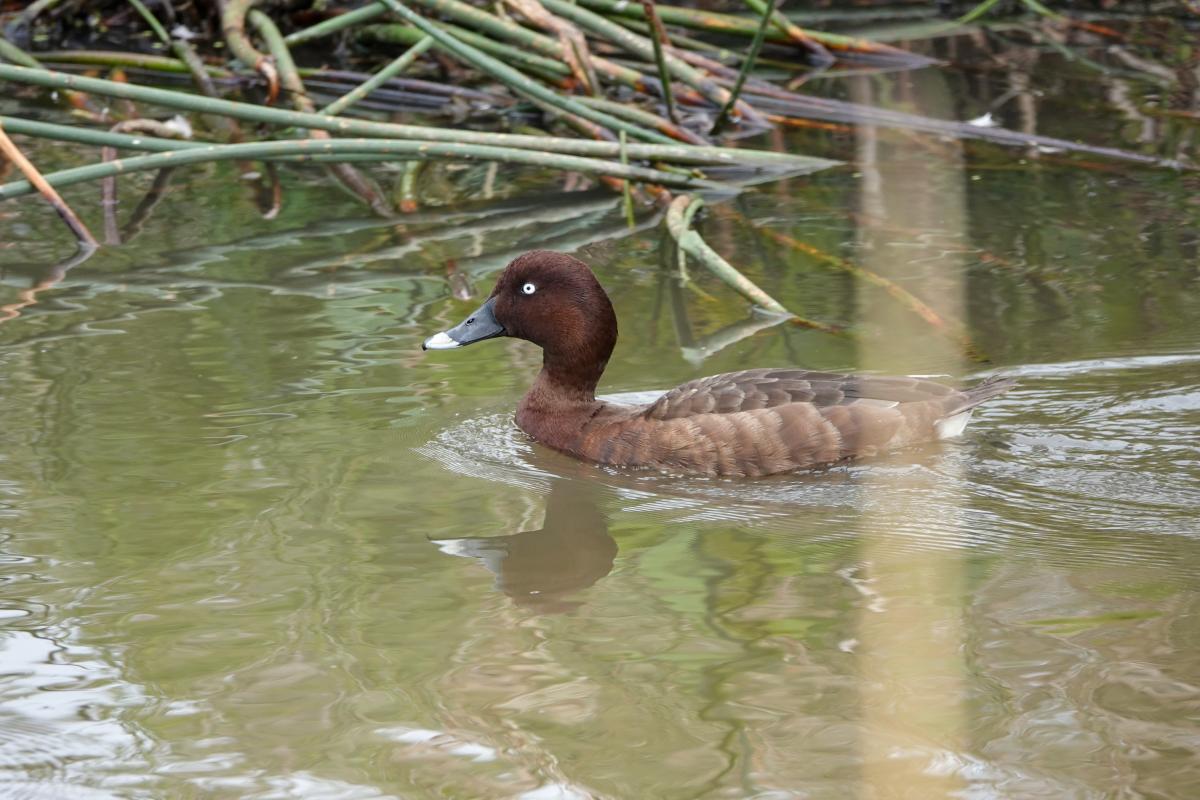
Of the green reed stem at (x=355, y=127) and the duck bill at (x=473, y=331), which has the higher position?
the green reed stem at (x=355, y=127)

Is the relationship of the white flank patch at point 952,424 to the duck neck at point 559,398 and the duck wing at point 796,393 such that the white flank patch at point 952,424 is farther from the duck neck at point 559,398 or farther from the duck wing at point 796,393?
the duck neck at point 559,398

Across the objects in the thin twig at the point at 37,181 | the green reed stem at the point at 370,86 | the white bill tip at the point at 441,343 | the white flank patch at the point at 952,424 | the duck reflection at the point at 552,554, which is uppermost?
the green reed stem at the point at 370,86

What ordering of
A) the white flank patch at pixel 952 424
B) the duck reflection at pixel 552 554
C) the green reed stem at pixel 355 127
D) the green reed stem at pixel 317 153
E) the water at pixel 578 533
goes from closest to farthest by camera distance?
1. the water at pixel 578 533
2. the duck reflection at pixel 552 554
3. the white flank patch at pixel 952 424
4. the green reed stem at pixel 317 153
5. the green reed stem at pixel 355 127

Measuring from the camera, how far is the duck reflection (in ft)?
18.1

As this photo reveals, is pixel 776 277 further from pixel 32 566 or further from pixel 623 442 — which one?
pixel 32 566

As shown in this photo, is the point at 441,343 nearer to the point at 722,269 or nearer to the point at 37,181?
the point at 722,269

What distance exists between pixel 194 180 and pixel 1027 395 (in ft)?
20.0

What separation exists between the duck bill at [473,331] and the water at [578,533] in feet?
1.01

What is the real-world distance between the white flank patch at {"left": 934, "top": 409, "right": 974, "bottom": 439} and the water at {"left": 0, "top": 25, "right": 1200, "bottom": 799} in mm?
94

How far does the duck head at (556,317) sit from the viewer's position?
709 centimetres

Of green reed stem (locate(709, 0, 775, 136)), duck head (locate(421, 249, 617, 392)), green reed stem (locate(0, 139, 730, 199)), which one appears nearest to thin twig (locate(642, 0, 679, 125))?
green reed stem (locate(709, 0, 775, 136))

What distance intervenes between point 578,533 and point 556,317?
133 centimetres

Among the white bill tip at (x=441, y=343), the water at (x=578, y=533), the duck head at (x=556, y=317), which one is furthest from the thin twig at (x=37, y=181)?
the duck head at (x=556, y=317)

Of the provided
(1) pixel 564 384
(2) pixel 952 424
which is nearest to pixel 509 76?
(1) pixel 564 384
